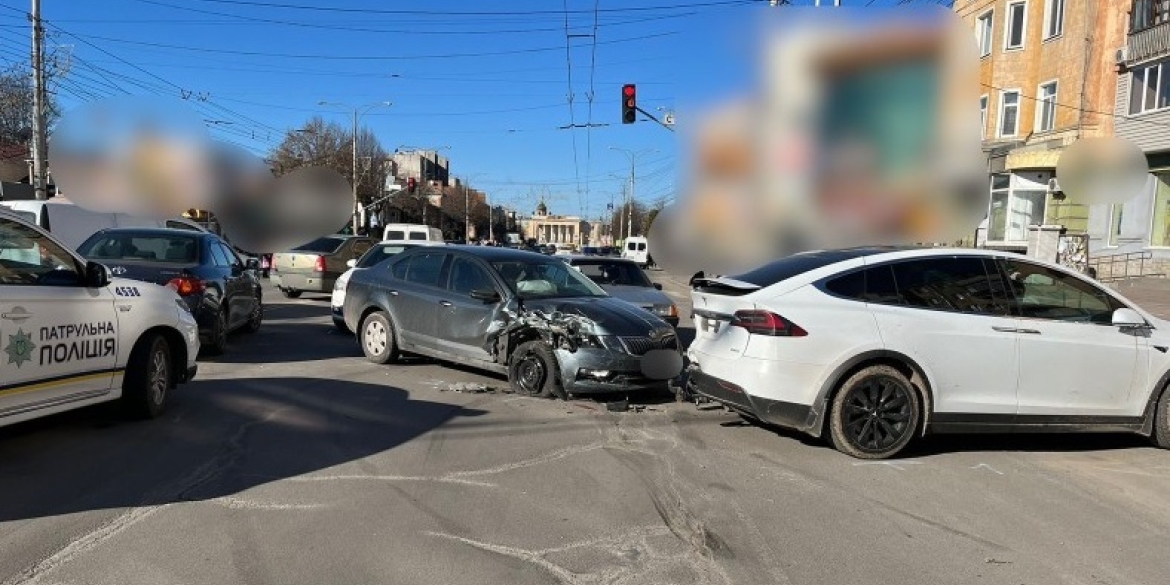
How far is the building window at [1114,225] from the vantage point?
26.3 m

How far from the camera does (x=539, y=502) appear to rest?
4.90 m

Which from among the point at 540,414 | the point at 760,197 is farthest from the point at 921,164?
the point at 540,414

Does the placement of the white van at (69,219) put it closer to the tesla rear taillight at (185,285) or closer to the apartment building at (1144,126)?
the tesla rear taillight at (185,285)

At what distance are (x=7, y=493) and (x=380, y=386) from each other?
3.88 metres

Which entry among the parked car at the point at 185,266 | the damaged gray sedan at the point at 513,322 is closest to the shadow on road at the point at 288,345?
the parked car at the point at 185,266

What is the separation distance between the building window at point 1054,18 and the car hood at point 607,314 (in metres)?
27.4

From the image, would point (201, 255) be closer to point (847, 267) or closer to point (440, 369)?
point (440, 369)

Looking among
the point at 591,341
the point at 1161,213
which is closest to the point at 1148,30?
the point at 1161,213

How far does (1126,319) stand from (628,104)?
17.4 m

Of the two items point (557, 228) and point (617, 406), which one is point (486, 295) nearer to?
point (617, 406)

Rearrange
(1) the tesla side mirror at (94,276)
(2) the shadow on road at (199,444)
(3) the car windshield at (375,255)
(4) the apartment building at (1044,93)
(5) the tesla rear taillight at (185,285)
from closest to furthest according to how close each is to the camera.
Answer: (2) the shadow on road at (199,444), (1) the tesla side mirror at (94,276), (5) the tesla rear taillight at (185,285), (3) the car windshield at (375,255), (4) the apartment building at (1044,93)

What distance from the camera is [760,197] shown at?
970 centimetres

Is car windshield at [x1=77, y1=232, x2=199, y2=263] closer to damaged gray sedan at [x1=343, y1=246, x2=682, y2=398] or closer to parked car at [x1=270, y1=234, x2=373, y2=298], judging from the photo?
damaged gray sedan at [x1=343, y1=246, x2=682, y2=398]

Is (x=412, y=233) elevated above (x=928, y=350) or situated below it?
above
